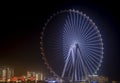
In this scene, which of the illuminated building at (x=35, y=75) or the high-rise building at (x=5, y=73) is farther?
the illuminated building at (x=35, y=75)

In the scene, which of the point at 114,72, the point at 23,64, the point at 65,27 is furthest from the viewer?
the point at 114,72

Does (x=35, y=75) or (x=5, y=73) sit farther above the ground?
(x=5, y=73)

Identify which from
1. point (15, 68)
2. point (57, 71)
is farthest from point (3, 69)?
point (57, 71)

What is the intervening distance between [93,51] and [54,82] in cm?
688

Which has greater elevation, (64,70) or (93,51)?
(93,51)

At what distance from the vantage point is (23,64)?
163 feet

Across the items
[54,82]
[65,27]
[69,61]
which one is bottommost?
[54,82]

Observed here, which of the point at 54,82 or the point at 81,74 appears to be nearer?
the point at 81,74

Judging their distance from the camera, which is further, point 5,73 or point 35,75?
point 35,75

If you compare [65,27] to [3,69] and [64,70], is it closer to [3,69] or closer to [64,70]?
[64,70]

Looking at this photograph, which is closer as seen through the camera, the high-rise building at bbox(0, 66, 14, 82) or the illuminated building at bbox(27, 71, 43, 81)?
the high-rise building at bbox(0, 66, 14, 82)

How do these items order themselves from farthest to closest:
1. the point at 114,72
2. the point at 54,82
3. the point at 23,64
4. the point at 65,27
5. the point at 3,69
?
the point at 114,72
the point at 23,64
the point at 3,69
the point at 54,82
the point at 65,27

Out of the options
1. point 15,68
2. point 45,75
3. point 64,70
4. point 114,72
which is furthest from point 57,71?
point 114,72

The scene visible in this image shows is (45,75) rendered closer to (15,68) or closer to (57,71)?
(15,68)
